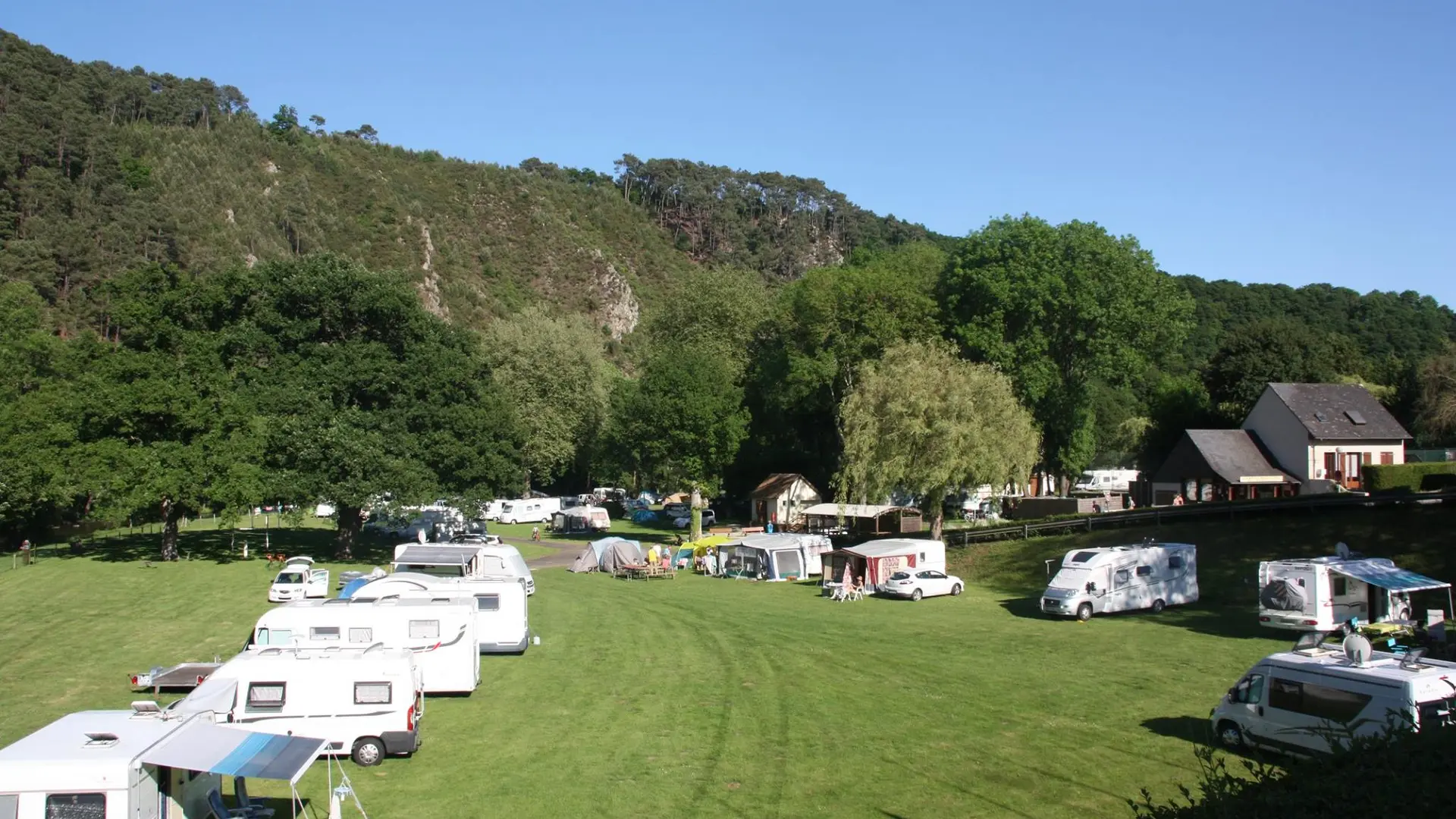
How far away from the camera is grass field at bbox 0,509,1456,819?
45.2 feet

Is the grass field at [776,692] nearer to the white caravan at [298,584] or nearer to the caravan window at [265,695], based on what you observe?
the caravan window at [265,695]

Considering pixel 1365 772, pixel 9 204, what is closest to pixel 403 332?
pixel 1365 772

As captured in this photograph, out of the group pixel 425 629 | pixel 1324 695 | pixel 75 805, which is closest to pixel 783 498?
pixel 425 629

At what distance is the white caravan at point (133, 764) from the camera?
10.2 metres

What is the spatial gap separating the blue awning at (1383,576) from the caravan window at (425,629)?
21711 mm

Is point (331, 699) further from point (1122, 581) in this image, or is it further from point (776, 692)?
point (1122, 581)

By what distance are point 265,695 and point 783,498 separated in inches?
1750

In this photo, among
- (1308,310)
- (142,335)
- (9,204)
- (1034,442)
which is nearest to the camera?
(142,335)

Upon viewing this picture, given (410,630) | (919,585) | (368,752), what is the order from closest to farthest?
1. (368,752)
2. (410,630)
3. (919,585)

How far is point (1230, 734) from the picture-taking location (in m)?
15.3

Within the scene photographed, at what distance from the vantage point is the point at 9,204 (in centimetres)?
8800

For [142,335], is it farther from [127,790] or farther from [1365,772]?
[1365,772]

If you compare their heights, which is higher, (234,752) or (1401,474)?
(1401,474)

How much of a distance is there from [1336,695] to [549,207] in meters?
139
